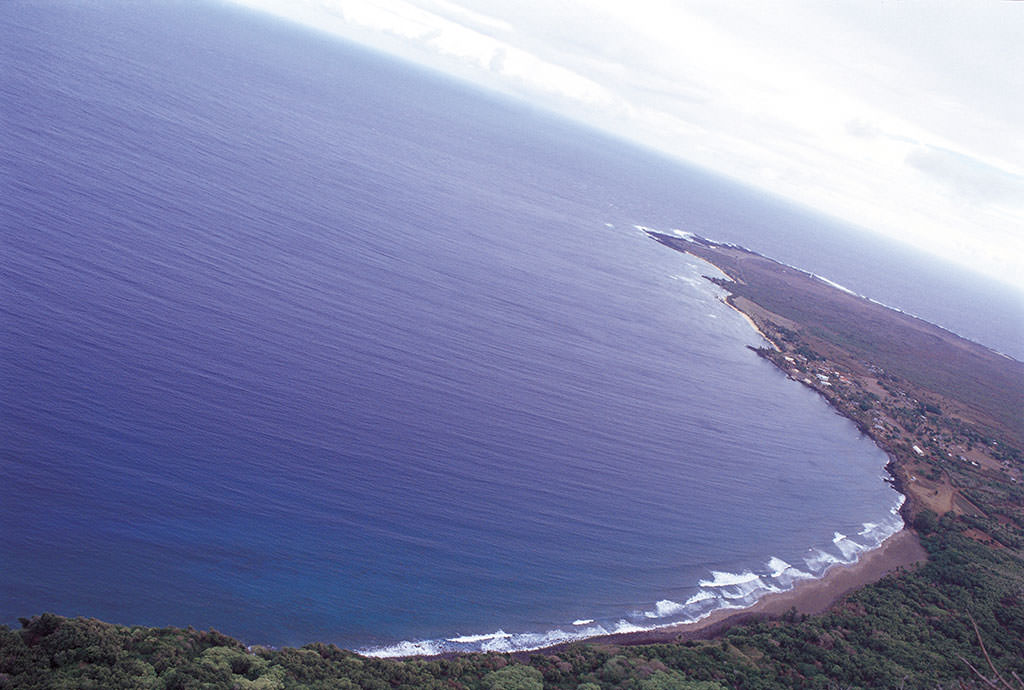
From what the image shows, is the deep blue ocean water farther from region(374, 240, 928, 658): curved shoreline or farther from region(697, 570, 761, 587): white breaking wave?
region(374, 240, 928, 658): curved shoreline

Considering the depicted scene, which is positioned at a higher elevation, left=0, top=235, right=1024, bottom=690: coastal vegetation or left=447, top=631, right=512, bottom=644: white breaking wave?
left=0, top=235, right=1024, bottom=690: coastal vegetation

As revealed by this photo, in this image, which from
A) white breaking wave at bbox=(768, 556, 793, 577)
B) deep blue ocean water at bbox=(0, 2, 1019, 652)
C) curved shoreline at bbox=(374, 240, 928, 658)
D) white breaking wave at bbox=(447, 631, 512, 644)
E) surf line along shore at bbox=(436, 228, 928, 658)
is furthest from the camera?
white breaking wave at bbox=(768, 556, 793, 577)

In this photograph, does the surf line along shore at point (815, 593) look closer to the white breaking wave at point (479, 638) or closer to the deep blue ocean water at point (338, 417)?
the deep blue ocean water at point (338, 417)

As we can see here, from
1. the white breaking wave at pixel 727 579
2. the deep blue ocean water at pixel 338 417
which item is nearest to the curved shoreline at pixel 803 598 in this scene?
the deep blue ocean water at pixel 338 417

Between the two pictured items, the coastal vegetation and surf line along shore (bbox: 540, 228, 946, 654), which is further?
surf line along shore (bbox: 540, 228, 946, 654)

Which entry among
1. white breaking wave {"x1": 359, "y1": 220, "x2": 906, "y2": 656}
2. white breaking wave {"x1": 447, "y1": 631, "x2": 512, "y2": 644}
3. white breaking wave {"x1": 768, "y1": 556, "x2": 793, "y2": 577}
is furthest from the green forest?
white breaking wave {"x1": 768, "y1": 556, "x2": 793, "y2": 577}

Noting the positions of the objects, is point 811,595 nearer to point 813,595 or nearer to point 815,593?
point 813,595
